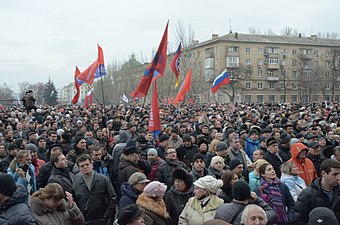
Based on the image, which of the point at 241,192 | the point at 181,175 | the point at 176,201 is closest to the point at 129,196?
the point at 176,201

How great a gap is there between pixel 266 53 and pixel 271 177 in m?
75.2

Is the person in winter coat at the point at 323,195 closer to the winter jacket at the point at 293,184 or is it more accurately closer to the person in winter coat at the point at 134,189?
the winter jacket at the point at 293,184

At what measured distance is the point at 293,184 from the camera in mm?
5422

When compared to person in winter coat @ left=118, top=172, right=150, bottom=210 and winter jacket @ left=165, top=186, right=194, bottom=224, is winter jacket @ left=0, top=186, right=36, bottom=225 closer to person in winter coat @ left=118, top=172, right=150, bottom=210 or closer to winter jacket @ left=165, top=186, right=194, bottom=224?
person in winter coat @ left=118, top=172, right=150, bottom=210

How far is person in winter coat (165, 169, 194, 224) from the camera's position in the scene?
4825 mm

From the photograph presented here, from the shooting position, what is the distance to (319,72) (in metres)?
63.4

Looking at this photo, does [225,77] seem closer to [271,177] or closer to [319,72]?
[271,177]

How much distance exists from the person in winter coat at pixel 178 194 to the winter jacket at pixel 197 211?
1.12ft

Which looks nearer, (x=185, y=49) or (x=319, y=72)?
(x=185, y=49)

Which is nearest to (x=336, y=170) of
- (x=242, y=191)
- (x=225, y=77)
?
(x=242, y=191)

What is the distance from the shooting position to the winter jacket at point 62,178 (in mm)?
5574

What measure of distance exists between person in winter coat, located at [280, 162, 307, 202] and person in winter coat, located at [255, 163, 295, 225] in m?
0.29

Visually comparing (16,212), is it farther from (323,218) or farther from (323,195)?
(323,195)

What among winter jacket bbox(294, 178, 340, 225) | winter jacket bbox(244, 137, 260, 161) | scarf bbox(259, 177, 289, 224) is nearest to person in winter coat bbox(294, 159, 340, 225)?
winter jacket bbox(294, 178, 340, 225)
